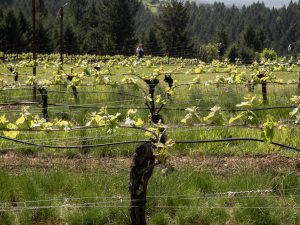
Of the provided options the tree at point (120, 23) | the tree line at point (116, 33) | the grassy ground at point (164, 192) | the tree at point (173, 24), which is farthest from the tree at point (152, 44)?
the grassy ground at point (164, 192)

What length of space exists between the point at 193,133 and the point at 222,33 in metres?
53.9

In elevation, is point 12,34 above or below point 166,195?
above

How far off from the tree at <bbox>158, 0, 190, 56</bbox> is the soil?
4806 cm

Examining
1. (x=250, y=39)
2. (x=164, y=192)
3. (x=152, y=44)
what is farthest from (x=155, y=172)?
(x=250, y=39)

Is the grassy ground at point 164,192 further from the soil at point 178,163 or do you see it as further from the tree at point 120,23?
the tree at point 120,23

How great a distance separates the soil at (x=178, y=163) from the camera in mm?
5582

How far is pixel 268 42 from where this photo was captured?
87.0 meters

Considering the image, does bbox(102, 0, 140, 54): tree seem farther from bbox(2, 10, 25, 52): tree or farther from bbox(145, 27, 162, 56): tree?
bbox(2, 10, 25, 52): tree

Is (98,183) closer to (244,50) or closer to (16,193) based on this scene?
(16,193)

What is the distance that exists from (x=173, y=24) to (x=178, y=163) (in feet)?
167

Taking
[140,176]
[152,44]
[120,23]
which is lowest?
[140,176]

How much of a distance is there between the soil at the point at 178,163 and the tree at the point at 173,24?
48.1m

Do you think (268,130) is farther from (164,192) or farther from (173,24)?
(173,24)

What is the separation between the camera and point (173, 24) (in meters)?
55.2
